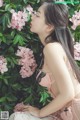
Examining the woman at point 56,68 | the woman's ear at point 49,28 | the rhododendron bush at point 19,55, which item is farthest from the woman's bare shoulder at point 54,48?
the rhododendron bush at point 19,55

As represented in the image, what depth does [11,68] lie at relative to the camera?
2588 millimetres

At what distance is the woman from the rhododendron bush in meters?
0.12

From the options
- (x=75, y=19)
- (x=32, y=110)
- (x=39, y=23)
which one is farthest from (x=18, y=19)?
(x=32, y=110)

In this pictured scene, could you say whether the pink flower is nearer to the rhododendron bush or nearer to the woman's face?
the rhododendron bush

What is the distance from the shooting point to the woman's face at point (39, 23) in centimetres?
241

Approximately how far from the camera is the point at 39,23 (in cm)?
242

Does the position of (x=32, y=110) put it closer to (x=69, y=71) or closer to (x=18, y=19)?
(x=69, y=71)

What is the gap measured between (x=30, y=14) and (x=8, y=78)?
46cm

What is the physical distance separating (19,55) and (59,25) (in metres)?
0.36

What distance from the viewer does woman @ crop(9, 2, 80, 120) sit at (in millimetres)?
2252

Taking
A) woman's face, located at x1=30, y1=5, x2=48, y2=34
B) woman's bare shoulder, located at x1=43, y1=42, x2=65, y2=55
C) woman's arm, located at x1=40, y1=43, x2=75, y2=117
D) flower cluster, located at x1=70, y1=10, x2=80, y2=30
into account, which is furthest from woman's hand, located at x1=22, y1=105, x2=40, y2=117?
flower cluster, located at x1=70, y1=10, x2=80, y2=30

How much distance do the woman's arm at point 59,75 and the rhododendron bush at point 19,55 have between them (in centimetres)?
27

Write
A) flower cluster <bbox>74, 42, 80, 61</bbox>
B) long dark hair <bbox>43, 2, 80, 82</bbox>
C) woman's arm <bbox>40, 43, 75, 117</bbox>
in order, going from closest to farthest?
woman's arm <bbox>40, 43, 75, 117</bbox>, long dark hair <bbox>43, 2, 80, 82</bbox>, flower cluster <bbox>74, 42, 80, 61</bbox>

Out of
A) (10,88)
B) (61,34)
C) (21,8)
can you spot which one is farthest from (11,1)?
(10,88)
